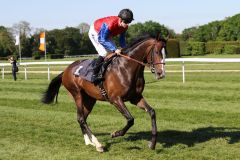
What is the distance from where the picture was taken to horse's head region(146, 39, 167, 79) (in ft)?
21.9

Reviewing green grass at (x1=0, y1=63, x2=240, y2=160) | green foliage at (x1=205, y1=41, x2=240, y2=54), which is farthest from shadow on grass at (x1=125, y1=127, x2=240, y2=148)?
green foliage at (x1=205, y1=41, x2=240, y2=54)

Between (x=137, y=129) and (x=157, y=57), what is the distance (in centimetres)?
238

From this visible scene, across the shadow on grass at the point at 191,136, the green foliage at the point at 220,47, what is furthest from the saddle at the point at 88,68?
the green foliage at the point at 220,47

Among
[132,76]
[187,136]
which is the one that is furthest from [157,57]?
[187,136]

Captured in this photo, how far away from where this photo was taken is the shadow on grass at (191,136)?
732 cm

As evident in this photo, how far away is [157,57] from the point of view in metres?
6.78

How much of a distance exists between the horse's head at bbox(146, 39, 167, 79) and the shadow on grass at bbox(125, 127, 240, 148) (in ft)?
4.08

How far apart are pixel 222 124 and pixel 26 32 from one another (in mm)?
104248

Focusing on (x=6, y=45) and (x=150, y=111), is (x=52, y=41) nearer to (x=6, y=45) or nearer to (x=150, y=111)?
(x=6, y=45)

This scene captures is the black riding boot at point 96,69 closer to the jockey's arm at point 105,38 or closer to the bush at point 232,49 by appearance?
the jockey's arm at point 105,38

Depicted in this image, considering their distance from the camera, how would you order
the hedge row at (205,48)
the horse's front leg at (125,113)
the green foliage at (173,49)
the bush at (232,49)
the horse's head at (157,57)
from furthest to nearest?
the hedge row at (205,48) < the bush at (232,49) < the green foliage at (173,49) < the horse's front leg at (125,113) < the horse's head at (157,57)

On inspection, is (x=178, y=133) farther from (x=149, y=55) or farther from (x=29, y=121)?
(x=29, y=121)

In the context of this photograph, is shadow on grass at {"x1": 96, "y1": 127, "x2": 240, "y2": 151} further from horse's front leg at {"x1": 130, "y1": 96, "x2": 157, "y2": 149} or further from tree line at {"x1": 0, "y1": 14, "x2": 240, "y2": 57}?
tree line at {"x1": 0, "y1": 14, "x2": 240, "y2": 57}

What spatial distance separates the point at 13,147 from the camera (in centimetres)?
739
